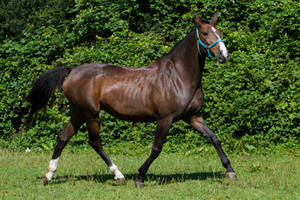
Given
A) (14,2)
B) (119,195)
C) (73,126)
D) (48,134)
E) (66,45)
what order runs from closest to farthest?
→ (119,195)
(73,126)
(48,134)
(66,45)
(14,2)

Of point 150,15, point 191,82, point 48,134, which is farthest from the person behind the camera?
point 150,15

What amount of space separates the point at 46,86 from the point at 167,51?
432 cm

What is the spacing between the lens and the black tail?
7.15 m

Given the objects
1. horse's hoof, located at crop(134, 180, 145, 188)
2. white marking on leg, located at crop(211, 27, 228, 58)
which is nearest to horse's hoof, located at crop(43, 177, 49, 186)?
horse's hoof, located at crop(134, 180, 145, 188)

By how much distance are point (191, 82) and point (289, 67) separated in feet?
13.7

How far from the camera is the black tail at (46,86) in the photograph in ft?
23.5

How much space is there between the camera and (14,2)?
15969 millimetres

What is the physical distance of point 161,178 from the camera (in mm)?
7062

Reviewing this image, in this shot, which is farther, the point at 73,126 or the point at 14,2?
the point at 14,2

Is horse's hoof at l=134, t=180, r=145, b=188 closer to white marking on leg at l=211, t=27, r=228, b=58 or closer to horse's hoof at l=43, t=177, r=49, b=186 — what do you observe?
horse's hoof at l=43, t=177, r=49, b=186

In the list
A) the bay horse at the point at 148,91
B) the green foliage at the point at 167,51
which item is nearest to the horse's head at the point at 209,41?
the bay horse at the point at 148,91

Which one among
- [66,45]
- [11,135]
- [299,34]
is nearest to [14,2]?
[66,45]

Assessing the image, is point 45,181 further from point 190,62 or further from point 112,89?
point 190,62

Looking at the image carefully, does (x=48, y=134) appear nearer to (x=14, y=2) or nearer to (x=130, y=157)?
(x=130, y=157)
